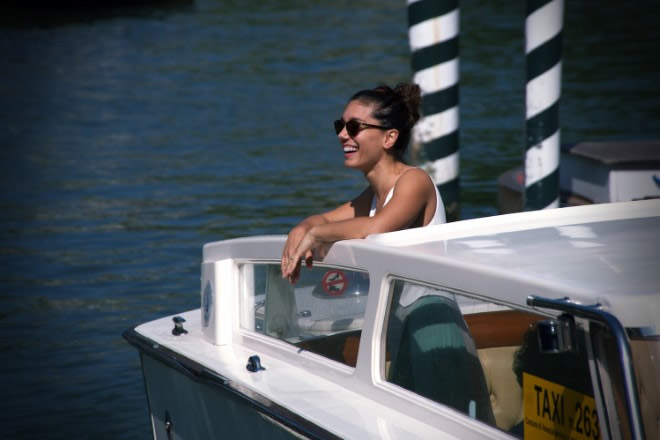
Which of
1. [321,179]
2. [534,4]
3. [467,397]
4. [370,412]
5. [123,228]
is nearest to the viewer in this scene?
[467,397]

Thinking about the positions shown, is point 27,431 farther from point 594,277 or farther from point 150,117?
point 150,117

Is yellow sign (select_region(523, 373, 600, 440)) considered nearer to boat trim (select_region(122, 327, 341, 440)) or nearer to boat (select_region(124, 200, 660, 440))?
boat (select_region(124, 200, 660, 440))

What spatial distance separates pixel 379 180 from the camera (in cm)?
381

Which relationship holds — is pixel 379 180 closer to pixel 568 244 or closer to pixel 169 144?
pixel 568 244

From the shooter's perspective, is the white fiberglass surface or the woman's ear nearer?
the white fiberglass surface

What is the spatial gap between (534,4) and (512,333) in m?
4.16

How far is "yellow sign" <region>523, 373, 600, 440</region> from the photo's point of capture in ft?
8.15

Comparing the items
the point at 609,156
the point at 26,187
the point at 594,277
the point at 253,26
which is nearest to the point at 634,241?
the point at 594,277

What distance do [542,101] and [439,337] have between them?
12.5 feet

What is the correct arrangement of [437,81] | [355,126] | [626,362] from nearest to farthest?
1. [626,362]
2. [355,126]
3. [437,81]

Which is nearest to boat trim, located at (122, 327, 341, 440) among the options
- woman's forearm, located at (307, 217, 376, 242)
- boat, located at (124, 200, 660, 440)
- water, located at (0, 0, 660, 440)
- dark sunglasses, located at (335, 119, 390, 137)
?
boat, located at (124, 200, 660, 440)

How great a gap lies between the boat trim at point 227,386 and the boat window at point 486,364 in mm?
263

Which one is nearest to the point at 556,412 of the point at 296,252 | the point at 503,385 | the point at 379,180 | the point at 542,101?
the point at 503,385

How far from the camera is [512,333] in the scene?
2.73m
